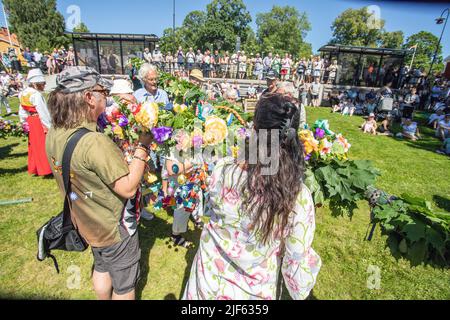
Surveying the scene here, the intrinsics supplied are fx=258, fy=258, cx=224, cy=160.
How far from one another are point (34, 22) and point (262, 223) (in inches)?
2337

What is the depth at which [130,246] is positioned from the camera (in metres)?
1.90

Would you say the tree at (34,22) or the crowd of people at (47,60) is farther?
the tree at (34,22)

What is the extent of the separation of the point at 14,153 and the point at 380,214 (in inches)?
328

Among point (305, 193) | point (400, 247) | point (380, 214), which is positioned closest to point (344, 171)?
point (380, 214)

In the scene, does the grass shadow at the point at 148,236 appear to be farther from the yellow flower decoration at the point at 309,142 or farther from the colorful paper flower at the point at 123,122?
the yellow flower decoration at the point at 309,142

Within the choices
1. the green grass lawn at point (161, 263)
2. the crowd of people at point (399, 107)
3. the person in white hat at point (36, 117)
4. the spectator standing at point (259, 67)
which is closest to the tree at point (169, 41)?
the spectator standing at point (259, 67)

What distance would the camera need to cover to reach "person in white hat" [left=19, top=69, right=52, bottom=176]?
4.54 meters

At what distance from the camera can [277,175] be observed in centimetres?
126

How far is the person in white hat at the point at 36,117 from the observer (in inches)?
179

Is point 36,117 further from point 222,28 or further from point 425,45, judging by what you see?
point 425,45

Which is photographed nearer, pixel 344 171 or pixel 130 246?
pixel 130 246

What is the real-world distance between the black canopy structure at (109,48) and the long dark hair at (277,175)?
19.7 metres

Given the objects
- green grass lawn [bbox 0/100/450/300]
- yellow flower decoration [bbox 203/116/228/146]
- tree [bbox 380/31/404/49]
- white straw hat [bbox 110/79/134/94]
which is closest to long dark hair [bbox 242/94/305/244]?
yellow flower decoration [bbox 203/116/228/146]
